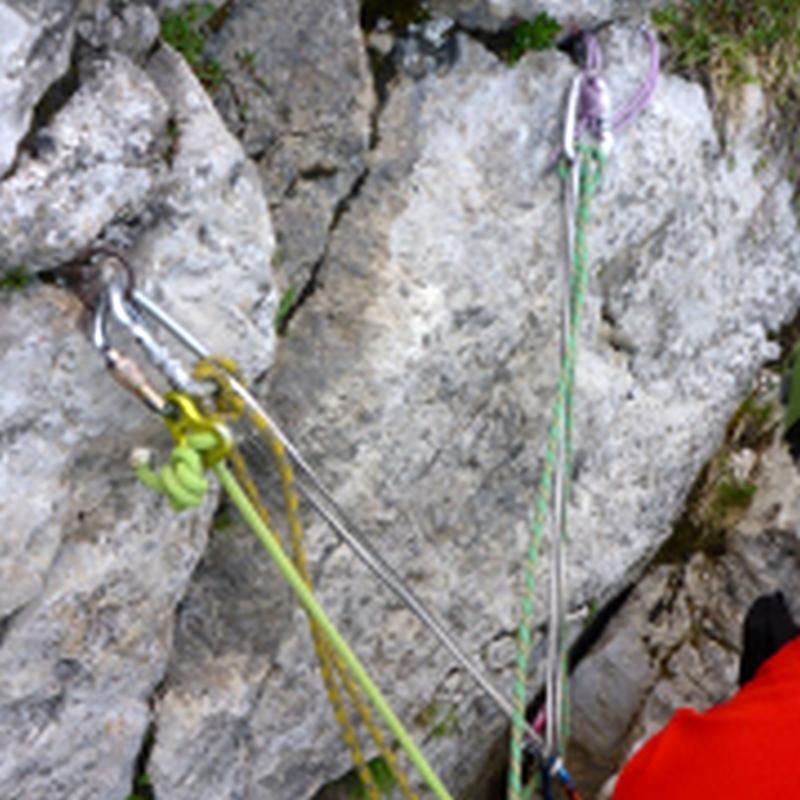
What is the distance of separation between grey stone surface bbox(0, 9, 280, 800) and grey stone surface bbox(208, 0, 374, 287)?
20cm

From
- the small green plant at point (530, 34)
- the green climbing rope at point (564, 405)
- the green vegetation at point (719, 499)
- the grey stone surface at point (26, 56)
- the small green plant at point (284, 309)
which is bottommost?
the green vegetation at point (719, 499)

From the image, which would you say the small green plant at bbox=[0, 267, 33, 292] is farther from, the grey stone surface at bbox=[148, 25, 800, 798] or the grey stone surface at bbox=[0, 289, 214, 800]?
the grey stone surface at bbox=[148, 25, 800, 798]

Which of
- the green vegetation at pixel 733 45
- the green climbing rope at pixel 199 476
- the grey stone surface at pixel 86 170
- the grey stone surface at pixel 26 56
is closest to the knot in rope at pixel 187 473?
the green climbing rope at pixel 199 476

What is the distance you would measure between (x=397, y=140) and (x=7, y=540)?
137 centimetres

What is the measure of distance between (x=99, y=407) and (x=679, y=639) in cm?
272

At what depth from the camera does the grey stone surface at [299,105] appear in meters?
2.18

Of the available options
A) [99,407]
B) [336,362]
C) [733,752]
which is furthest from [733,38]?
[99,407]

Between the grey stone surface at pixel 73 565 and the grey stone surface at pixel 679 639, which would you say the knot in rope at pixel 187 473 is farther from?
the grey stone surface at pixel 679 639

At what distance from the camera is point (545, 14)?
254 cm

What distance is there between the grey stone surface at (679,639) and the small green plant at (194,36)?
272 cm

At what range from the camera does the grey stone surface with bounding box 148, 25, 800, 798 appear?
2449 millimetres

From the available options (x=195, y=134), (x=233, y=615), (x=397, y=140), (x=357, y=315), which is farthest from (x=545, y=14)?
(x=233, y=615)

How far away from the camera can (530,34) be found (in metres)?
2.55

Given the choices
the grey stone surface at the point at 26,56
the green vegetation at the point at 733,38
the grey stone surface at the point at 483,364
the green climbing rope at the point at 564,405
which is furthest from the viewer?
the green vegetation at the point at 733,38
